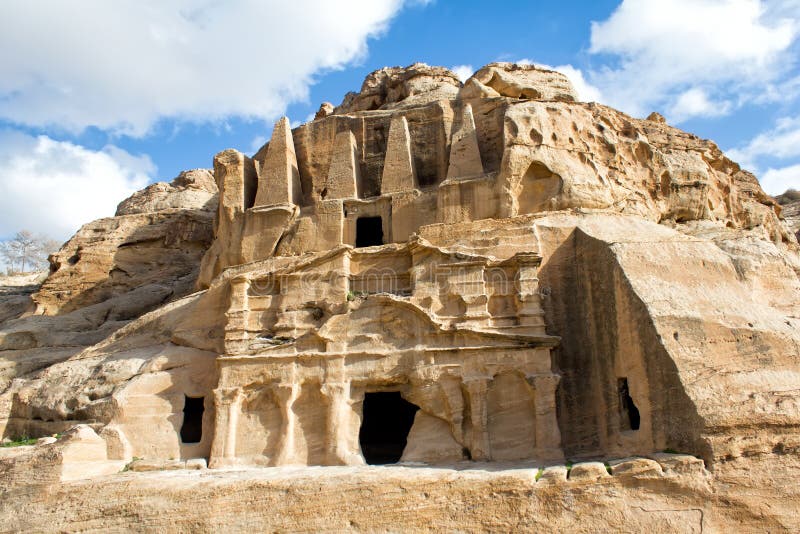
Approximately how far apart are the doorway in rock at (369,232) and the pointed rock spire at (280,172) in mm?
2661

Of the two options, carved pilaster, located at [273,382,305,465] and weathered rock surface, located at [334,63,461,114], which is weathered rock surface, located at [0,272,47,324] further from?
carved pilaster, located at [273,382,305,465]

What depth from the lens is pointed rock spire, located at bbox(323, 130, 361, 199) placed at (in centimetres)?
2336

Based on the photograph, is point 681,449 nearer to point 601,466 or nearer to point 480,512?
point 601,466

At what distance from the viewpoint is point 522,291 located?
1642cm

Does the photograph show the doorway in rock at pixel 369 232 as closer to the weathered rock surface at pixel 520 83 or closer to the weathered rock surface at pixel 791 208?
the weathered rock surface at pixel 520 83

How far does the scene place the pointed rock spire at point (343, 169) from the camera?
23359mm

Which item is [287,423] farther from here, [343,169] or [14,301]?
[14,301]

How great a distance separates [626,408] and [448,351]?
423 centimetres

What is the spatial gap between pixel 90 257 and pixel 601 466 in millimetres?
26715

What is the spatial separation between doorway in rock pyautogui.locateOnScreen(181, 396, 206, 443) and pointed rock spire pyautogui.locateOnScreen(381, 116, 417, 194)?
9.29 metres

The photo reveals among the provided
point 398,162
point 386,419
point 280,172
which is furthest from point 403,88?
point 386,419

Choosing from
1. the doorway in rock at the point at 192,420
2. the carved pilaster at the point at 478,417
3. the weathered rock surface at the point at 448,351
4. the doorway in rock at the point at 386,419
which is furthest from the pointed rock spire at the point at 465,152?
the doorway in rock at the point at 192,420

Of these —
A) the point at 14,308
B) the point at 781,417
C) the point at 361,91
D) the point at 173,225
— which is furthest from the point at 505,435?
the point at 14,308

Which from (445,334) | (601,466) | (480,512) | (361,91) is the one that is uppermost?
(361,91)
